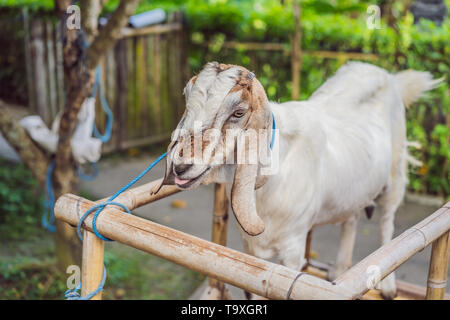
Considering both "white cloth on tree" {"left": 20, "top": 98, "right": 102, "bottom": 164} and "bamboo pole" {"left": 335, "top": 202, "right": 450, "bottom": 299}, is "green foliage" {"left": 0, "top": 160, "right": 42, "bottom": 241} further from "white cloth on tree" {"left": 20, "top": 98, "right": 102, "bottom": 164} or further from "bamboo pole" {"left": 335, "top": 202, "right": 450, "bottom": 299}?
"bamboo pole" {"left": 335, "top": 202, "right": 450, "bottom": 299}

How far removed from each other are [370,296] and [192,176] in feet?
6.04

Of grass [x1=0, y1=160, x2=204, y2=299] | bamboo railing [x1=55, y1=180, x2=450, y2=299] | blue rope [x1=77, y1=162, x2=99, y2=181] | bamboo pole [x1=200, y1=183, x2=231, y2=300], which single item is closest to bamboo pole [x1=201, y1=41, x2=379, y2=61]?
blue rope [x1=77, y1=162, x2=99, y2=181]

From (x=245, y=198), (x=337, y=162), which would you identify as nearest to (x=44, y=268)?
(x=337, y=162)

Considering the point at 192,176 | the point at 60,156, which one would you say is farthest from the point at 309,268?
the point at 192,176

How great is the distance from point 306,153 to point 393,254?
2.21ft

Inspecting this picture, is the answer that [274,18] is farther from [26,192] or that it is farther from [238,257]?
[238,257]

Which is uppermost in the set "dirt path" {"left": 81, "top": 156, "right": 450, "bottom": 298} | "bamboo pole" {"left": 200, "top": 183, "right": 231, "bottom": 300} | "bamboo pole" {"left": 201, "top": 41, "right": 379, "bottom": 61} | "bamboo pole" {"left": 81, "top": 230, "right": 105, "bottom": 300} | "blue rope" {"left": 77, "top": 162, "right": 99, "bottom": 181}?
"bamboo pole" {"left": 201, "top": 41, "right": 379, "bottom": 61}

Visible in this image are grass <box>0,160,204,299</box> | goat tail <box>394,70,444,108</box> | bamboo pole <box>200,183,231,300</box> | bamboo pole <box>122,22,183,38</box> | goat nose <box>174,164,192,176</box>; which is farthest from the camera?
bamboo pole <box>122,22,183,38</box>

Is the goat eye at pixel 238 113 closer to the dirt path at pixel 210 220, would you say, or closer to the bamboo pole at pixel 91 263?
the bamboo pole at pixel 91 263

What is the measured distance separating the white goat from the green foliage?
2721mm

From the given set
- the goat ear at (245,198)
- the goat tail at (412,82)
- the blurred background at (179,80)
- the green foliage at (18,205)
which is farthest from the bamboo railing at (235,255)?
the green foliage at (18,205)

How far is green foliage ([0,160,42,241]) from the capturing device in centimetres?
471

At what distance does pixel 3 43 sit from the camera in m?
6.43

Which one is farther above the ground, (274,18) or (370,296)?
(274,18)
